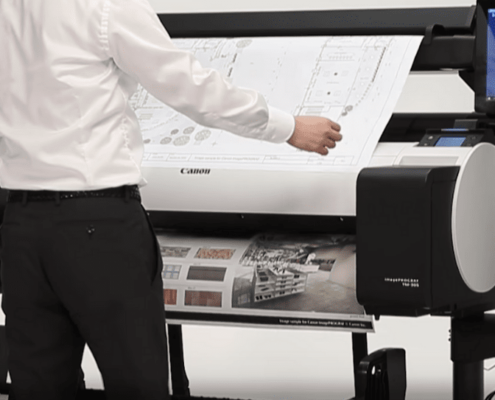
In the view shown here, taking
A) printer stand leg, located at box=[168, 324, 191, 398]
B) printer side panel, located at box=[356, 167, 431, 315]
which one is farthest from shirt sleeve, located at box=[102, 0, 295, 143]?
printer stand leg, located at box=[168, 324, 191, 398]

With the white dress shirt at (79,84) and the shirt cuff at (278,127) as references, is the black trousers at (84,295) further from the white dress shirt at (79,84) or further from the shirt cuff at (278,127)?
the shirt cuff at (278,127)

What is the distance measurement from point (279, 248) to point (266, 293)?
0.14 meters

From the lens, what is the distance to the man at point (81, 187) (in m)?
1.63

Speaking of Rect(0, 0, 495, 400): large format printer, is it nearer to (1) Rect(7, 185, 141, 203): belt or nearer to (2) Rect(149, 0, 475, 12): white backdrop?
(1) Rect(7, 185, 141, 203): belt

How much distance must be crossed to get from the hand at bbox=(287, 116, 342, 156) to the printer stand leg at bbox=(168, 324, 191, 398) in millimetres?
1138

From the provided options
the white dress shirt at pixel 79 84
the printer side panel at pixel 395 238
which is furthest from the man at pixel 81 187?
the printer side panel at pixel 395 238

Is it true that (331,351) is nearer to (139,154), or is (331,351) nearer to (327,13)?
(327,13)

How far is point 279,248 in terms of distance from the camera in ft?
7.62

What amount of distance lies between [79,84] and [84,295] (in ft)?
1.22

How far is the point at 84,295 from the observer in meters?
1.63

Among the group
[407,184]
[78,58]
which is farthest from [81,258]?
[407,184]

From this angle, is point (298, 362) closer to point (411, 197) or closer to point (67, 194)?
point (411, 197)

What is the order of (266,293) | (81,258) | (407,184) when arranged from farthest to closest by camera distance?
(266,293)
(407,184)
(81,258)

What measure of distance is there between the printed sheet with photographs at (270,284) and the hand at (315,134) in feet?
1.08
